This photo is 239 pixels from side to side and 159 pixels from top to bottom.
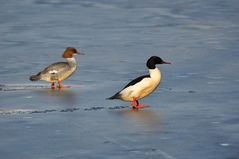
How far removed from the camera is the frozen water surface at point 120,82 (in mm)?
11062

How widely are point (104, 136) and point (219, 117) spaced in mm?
1995

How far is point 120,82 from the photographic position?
53.1 ft

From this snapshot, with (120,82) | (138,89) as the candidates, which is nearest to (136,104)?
(138,89)

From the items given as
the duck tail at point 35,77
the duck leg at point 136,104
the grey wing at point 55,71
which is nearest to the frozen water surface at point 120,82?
the duck leg at point 136,104

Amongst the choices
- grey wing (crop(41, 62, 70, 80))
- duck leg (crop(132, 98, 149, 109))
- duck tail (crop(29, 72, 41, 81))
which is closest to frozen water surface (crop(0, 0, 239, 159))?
duck leg (crop(132, 98, 149, 109))

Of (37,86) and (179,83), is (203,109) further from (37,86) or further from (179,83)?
(37,86)

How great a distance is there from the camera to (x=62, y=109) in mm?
13766

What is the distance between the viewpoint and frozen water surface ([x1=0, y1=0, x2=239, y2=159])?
436 inches

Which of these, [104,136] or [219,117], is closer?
[104,136]

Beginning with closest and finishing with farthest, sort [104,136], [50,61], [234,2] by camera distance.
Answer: [104,136], [50,61], [234,2]

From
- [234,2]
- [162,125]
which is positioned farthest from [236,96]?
[234,2]

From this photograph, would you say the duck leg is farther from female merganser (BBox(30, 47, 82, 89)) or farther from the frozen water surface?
female merganser (BBox(30, 47, 82, 89))

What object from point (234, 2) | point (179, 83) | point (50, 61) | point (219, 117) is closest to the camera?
point (219, 117)

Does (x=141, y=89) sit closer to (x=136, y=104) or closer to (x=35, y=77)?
(x=136, y=104)
